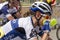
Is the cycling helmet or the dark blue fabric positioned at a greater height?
the cycling helmet

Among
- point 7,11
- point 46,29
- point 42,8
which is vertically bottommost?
point 7,11

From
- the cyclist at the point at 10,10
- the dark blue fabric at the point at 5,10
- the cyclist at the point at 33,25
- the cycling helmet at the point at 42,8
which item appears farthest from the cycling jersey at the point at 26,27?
the dark blue fabric at the point at 5,10

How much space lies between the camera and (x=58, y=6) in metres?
15.5

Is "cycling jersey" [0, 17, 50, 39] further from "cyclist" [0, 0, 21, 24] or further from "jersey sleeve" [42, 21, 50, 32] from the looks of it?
"cyclist" [0, 0, 21, 24]

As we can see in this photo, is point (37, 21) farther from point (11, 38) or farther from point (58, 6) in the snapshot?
point (58, 6)

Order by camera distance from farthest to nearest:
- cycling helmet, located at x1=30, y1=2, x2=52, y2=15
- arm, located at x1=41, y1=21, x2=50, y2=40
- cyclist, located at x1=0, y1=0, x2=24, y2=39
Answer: cyclist, located at x1=0, y1=0, x2=24, y2=39 < cycling helmet, located at x1=30, y1=2, x2=52, y2=15 < arm, located at x1=41, y1=21, x2=50, y2=40

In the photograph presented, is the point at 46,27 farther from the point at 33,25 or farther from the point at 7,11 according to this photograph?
the point at 7,11

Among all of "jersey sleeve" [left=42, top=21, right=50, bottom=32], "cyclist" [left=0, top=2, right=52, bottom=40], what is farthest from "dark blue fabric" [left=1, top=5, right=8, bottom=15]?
"jersey sleeve" [left=42, top=21, right=50, bottom=32]

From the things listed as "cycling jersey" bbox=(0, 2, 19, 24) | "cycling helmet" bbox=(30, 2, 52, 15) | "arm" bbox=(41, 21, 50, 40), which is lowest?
"cycling jersey" bbox=(0, 2, 19, 24)

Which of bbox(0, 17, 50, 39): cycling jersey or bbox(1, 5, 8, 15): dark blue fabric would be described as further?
bbox(1, 5, 8, 15): dark blue fabric

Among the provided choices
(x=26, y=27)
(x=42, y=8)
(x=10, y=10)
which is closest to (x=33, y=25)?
(x=26, y=27)

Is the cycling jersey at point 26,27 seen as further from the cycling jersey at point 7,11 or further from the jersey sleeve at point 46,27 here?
the cycling jersey at point 7,11

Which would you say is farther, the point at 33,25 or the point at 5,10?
the point at 5,10

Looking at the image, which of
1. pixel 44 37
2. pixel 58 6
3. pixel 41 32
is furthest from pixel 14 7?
pixel 58 6
